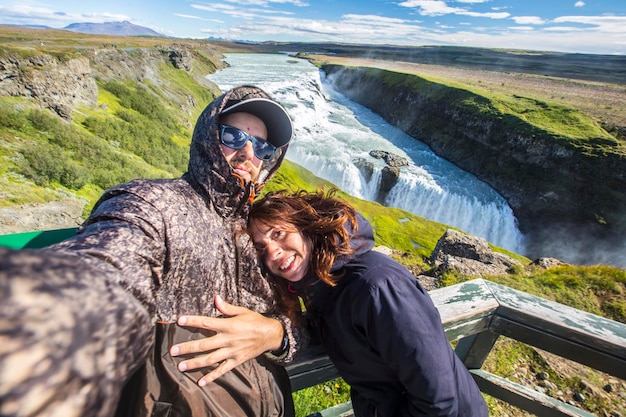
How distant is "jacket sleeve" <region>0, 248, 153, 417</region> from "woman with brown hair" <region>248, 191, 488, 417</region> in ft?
3.95

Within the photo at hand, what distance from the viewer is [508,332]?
7.53 feet

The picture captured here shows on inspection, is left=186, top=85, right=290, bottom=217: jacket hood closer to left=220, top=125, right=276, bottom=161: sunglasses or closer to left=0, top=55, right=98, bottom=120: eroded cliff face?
left=220, top=125, right=276, bottom=161: sunglasses

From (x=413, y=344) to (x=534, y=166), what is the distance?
46.9 metres

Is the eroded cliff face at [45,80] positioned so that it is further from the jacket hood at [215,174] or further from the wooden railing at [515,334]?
the wooden railing at [515,334]

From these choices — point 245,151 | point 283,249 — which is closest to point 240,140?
point 245,151

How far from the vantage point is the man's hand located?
Answer: 1.41 m

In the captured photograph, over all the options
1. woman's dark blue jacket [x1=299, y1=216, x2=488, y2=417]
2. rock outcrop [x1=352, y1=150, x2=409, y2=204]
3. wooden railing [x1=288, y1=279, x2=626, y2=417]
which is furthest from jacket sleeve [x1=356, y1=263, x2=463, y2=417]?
rock outcrop [x1=352, y1=150, x2=409, y2=204]

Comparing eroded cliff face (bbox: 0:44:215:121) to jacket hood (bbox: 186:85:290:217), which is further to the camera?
eroded cliff face (bbox: 0:44:215:121)

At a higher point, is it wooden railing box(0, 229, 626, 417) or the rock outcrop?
wooden railing box(0, 229, 626, 417)

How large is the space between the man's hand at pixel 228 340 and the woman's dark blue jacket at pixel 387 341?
0.35 metres

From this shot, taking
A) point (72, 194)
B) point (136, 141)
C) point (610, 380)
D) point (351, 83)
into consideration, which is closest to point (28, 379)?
point (610, 380)

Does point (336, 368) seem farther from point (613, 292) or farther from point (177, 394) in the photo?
point (613, 292)

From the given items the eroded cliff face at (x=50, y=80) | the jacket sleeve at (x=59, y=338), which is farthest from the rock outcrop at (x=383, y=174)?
the jacket sleeve at (x=59, y=338)

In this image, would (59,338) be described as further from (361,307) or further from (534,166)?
(534,166)
